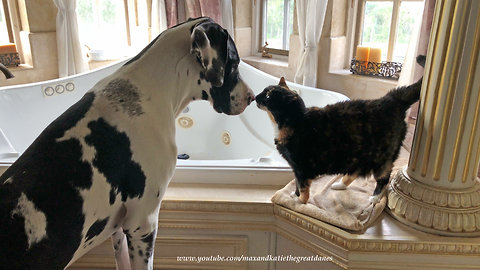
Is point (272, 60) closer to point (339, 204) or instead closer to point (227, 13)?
point (227, 13)

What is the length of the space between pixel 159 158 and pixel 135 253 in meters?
0.26

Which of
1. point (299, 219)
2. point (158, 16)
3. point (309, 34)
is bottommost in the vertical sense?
point (299, 219)

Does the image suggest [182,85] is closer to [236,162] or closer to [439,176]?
[236,162]

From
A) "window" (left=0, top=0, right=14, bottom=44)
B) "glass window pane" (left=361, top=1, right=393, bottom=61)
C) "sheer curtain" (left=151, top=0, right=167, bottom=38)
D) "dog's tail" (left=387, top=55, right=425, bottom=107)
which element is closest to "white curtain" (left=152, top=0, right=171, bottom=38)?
"sheer curtain" (left=151, top=0, right=167, bottom=38)

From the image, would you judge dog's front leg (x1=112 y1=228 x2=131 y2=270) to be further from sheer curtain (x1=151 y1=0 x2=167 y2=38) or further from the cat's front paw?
sheer curtain (x1=151 y1=0 x2=167 y2=38)

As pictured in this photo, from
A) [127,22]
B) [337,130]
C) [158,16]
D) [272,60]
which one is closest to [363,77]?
[272,60]

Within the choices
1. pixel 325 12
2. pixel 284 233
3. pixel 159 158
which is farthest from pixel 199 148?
pixel 159 158

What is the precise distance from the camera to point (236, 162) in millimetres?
1541

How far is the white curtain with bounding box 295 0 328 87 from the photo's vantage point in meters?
2.76

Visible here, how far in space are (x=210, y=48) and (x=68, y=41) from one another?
9.57ft

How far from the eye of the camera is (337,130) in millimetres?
1135

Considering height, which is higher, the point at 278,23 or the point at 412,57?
the point at 278,23

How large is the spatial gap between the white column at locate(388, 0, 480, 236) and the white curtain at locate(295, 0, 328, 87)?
1.69m

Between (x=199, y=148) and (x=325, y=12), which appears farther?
(x=199, y=148)
